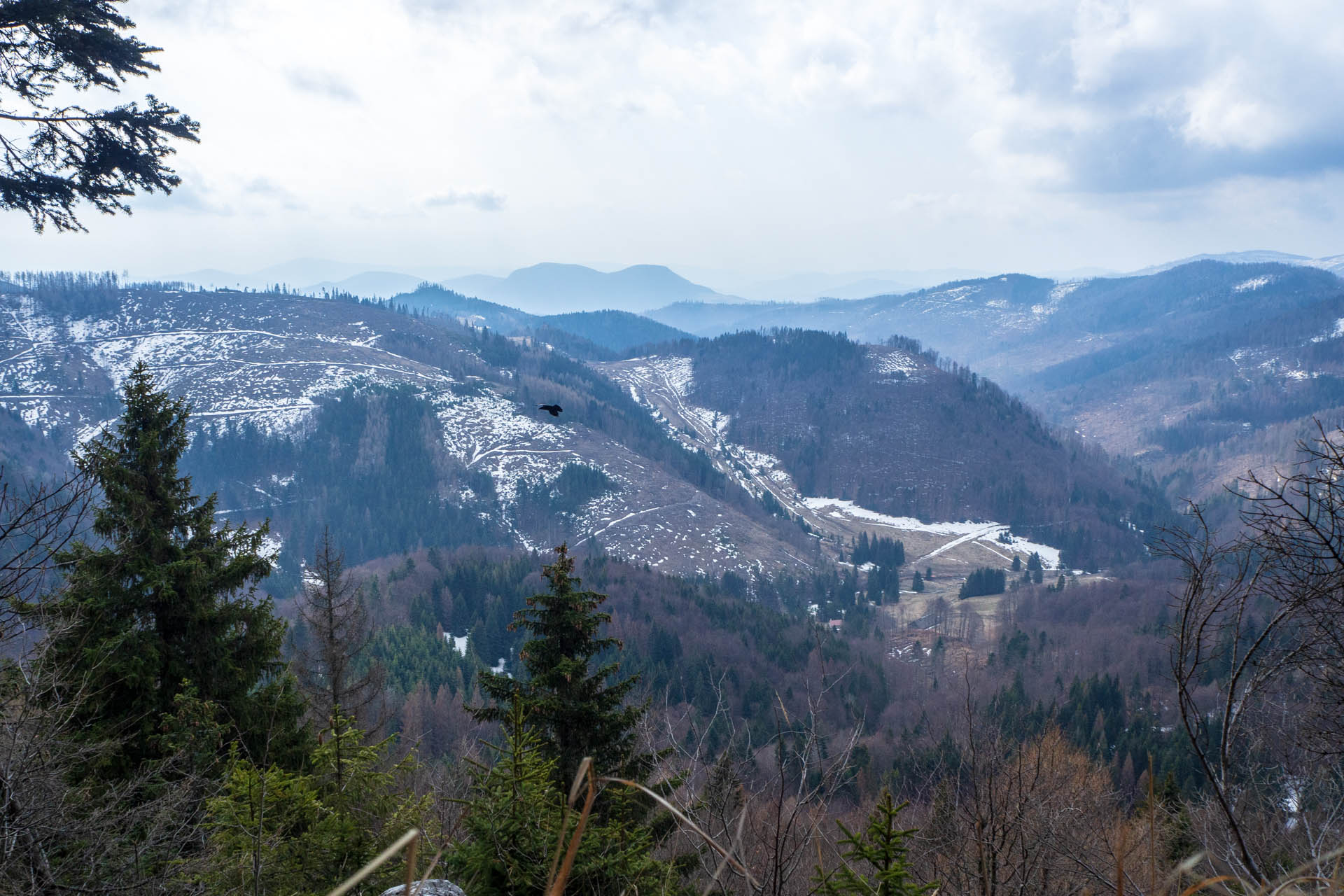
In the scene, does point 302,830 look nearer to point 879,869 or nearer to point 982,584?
point 879,869

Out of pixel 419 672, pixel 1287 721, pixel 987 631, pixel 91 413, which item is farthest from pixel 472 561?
pixel 91 413

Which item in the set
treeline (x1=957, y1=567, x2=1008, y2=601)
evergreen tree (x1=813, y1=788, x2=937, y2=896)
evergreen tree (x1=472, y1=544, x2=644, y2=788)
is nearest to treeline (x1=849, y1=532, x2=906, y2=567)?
treeline (x1=957, y1=567, x2=1008, y2=601)

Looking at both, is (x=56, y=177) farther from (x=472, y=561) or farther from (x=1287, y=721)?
(x=472, y=561)

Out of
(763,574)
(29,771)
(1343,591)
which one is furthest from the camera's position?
(763,574)

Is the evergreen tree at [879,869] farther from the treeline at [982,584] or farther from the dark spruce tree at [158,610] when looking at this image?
the treeline at [982,584]

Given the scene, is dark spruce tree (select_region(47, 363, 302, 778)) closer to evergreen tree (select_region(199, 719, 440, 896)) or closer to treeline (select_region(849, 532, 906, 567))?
evergreen tree (select_region(199, 719, 440, 896))

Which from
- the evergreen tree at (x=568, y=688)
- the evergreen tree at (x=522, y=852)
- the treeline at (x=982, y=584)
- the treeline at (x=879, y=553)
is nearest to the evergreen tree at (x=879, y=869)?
the evergreen tree at (x=522, y=852)

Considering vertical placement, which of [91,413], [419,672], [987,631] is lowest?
[987,631]

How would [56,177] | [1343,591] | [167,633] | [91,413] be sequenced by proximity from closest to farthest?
[1343,591]
[56,177]
[167,633]
[91,413]
